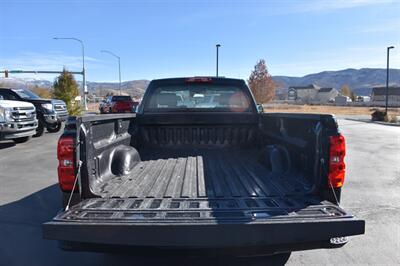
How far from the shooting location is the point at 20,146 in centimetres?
1230

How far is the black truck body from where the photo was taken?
238 centimetres

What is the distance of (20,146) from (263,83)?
4623 cm

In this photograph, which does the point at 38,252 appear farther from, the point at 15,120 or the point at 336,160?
the point at 15,120

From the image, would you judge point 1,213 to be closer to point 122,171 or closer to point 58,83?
point 122,171

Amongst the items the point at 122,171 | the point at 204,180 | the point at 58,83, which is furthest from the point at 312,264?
the point at 58,83

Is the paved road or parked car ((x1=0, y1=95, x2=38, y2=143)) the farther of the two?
parked car ((x1=0, y1=95, x2=38, y2=143))

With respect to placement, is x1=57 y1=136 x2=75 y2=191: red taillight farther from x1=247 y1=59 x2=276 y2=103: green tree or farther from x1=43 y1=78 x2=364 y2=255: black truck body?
x1=247 y1=59 x2=276 y2=103: green tree

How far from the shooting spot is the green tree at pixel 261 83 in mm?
53938

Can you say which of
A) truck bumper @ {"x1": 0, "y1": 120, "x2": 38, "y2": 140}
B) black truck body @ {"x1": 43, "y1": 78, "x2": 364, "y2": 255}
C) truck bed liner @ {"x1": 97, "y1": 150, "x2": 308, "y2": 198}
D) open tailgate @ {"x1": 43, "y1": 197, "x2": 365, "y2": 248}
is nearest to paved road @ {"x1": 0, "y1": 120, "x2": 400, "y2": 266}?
truck bed liner @ {"x1": 97, "y1": 150, "x2": 308, "y2": 198}

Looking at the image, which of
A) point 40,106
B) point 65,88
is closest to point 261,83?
point 65,88

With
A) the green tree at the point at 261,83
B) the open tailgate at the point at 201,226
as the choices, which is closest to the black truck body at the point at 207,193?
the open tailgate at the point at 201,226

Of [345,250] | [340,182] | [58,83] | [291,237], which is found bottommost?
[345,250]

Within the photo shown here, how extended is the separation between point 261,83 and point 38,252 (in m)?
Answer: 52.9

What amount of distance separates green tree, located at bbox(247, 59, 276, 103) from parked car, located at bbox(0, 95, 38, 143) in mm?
43667
